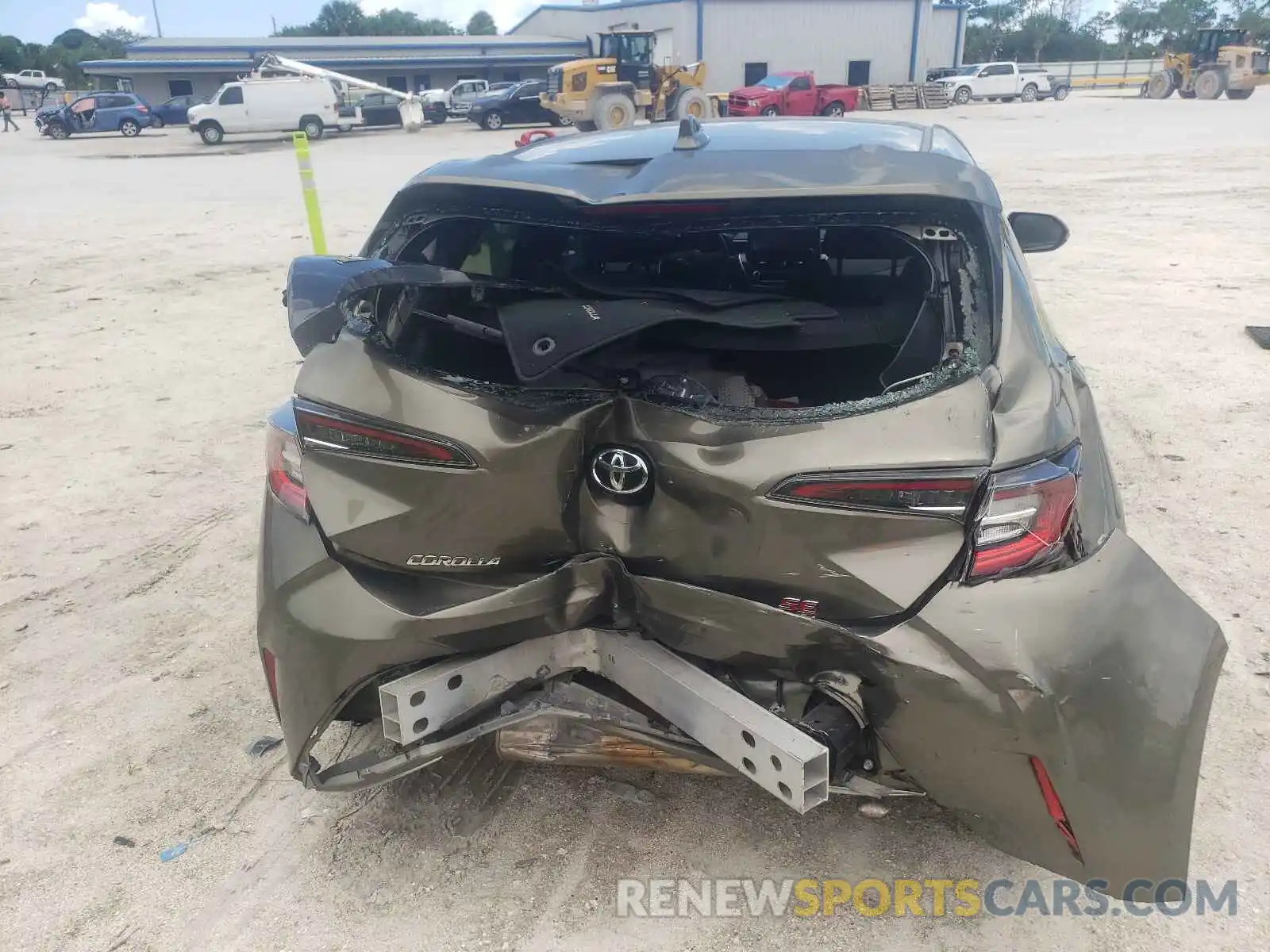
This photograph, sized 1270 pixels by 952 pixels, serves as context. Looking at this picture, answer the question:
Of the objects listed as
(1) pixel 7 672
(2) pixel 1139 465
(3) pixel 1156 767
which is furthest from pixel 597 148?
(2) pixel 1139 465

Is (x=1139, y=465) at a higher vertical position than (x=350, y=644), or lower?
lower

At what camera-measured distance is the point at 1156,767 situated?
176cm

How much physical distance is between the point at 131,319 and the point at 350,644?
22.6 ft

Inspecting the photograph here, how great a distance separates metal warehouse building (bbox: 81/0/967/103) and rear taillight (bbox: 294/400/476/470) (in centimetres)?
4797

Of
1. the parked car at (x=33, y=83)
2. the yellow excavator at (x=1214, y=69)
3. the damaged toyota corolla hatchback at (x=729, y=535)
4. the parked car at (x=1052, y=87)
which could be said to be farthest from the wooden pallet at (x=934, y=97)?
the parked car at (x=33, y=83)

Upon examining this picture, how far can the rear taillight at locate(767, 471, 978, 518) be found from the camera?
173 centimetres

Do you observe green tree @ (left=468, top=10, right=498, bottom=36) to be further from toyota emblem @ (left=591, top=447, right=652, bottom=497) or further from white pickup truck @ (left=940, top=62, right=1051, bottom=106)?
toyota emblem @ (left=591, top=447, right=652, bottom=497)

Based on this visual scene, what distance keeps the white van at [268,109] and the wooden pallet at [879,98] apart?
2031 cm

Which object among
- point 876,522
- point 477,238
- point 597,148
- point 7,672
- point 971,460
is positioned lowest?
point 7,672

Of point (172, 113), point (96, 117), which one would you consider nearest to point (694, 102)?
point (96, 117)

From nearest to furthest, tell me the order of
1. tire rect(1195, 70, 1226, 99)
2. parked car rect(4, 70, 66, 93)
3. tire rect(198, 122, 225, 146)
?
tire rect(198, 122, 225, 146), tire rect(1195, 70, 1226, 99), parked car rect(4, 70, 66, 93)

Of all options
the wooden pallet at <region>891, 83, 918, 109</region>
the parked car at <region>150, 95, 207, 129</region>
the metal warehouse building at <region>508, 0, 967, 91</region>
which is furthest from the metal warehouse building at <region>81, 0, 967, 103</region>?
the wooden pallet at <region>891, 83, 918, 109</region>

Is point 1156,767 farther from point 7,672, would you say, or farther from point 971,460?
point 7,672

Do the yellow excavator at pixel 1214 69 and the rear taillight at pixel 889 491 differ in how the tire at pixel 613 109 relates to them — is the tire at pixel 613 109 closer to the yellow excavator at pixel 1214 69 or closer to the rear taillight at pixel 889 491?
the yellow excavator at pixel 1214 69
